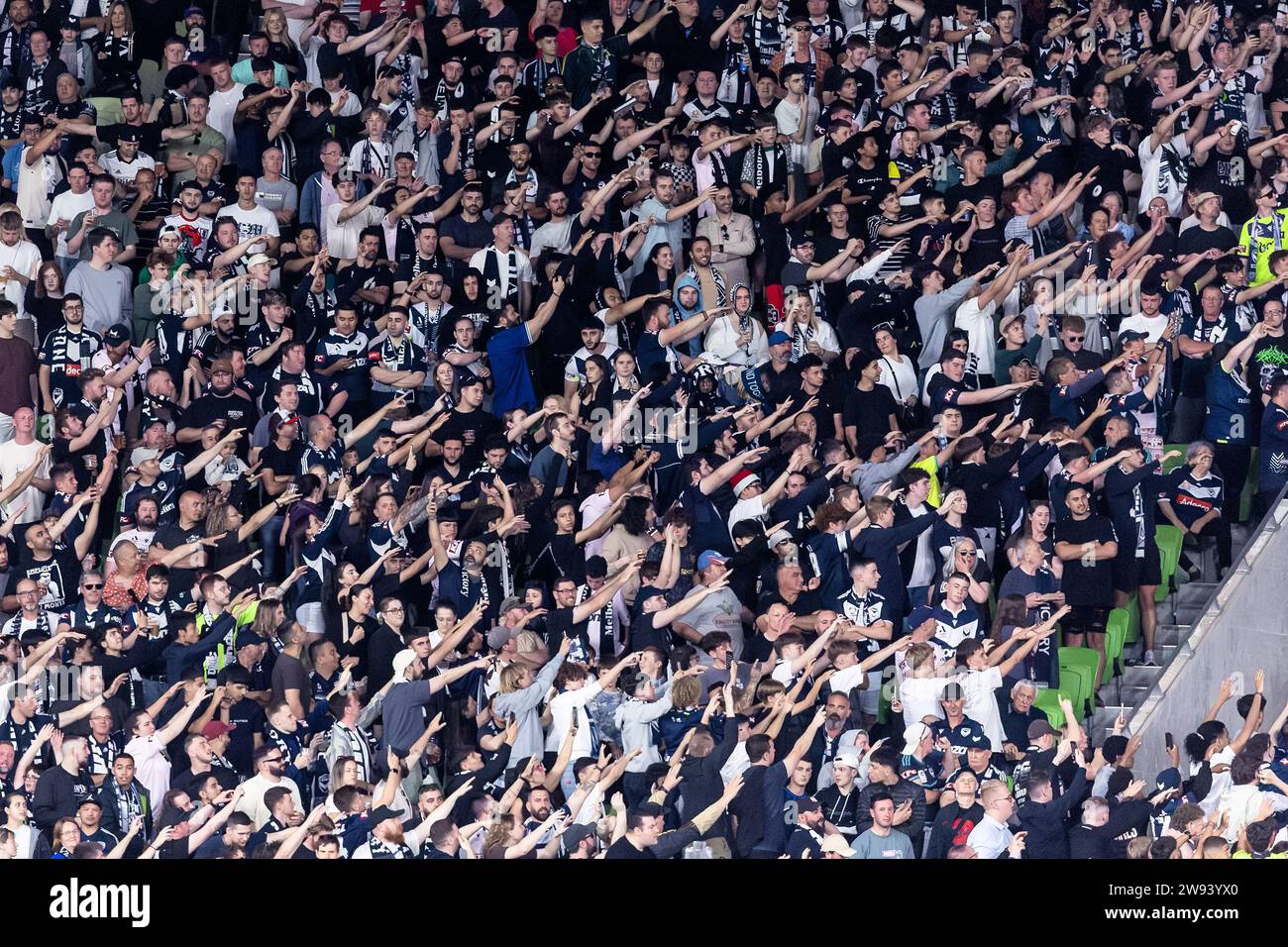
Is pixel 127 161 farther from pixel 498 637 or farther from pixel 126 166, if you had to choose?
pixel 498 637

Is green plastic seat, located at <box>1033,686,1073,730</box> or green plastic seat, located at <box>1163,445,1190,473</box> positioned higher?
green plastic seat, located at <box>1163,445,1190,473</box>

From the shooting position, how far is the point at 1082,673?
54.3 feet

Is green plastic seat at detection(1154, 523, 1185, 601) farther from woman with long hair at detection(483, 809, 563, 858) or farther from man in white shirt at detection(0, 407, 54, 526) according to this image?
man in white shirt at detection(0, 407, 54, 526)

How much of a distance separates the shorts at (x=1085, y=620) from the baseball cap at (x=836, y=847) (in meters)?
2.93

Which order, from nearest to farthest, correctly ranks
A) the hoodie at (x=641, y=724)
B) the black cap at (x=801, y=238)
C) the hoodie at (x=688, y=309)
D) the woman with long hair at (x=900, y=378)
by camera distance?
the hoodie at (x=641, y=724) < the woman with long hair at (x=900, y=378) < the hoodie at (x=688, y=309) < the black cap at (x=801, y=238)

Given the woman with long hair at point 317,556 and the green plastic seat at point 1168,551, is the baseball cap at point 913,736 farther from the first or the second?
the woman with long hair at point 317,556

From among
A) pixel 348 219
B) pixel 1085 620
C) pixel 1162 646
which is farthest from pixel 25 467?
pixel 1162 646

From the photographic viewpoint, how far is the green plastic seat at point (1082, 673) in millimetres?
16531

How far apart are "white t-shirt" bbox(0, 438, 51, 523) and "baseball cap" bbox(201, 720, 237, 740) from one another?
8.26 feet

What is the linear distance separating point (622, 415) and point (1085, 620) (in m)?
3.41

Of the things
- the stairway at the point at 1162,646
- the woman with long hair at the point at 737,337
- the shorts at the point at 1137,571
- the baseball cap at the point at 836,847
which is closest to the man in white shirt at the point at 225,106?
the woman with long hair at the point at 737,337

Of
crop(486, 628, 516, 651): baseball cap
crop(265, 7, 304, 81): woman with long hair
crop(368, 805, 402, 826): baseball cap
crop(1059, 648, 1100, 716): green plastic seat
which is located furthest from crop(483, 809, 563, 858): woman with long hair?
crop(265, 7, 304, 81): woman with long hair

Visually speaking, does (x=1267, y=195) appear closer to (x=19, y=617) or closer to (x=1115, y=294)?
(x=1115, y=294)

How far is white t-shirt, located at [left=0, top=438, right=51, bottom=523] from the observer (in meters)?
17.2
